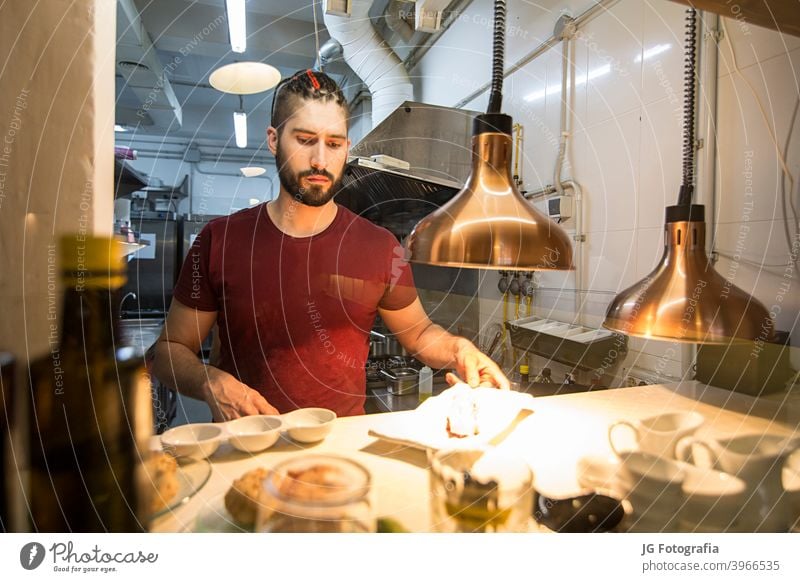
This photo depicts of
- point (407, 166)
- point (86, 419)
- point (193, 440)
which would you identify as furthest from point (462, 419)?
point (407, 166)

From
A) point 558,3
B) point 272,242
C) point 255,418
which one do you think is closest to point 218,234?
point 272,242

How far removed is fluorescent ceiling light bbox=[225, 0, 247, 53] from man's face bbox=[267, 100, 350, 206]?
0.28ft

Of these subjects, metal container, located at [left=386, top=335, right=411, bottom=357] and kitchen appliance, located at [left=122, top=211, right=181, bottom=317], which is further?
metal container, located at [left=386, top=335, right=411, bottom=357]

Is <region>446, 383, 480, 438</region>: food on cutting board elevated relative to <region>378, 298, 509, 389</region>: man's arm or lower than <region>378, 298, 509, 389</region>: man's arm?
lower

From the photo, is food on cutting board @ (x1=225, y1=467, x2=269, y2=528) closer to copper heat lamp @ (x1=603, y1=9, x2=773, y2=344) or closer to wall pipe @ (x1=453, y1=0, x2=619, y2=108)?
copper heat lamp @ (x1=603, y1=9, x2=773, y2=344)

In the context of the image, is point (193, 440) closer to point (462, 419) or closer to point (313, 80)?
point (462, 419)

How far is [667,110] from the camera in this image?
2.59ft

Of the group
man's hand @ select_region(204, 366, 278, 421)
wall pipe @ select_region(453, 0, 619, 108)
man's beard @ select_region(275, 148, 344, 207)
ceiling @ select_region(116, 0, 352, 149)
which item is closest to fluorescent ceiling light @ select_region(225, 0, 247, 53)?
ceiling @ select_region(116, 0, 352, 149)

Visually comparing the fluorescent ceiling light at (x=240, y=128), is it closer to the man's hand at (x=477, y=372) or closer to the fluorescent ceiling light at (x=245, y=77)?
the fluorescent ceiling light at (x=245, y=77)

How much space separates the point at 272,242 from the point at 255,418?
A: 220 mm

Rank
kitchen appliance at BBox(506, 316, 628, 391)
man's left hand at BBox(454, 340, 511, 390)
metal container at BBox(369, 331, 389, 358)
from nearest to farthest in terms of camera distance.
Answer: man's left hand at BBox(454, 340, 511, 390) → metal container at BBox(369, 331, 389, 358) → kitchen appliance at BBox(506, 316, 628, 391)

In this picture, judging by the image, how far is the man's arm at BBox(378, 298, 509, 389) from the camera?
26.7 inches
